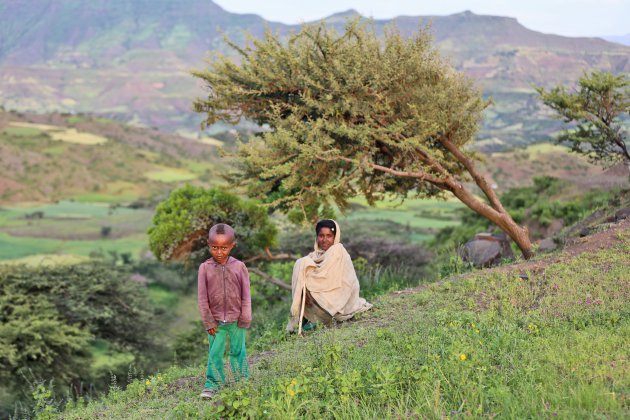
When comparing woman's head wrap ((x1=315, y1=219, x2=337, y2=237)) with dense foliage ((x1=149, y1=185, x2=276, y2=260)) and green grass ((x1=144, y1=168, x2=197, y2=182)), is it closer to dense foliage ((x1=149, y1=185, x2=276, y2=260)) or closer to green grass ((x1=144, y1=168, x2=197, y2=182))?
dense foliage ((x1=149, y1=185, x2=276, y2=260))

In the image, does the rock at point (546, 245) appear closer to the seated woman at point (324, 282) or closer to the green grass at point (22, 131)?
the seated woman at point (324, 282)

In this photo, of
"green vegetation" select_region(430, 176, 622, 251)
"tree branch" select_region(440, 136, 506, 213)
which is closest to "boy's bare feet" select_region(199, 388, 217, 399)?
"tree branch" select_region(440, 136, 506, 213)

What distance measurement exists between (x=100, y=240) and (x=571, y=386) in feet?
195

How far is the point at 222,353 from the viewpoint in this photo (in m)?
6.21

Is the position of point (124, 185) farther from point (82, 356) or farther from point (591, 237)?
point (591, 237)

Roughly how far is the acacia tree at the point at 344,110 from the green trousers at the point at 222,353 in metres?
7.46

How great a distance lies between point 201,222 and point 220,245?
1051 cm

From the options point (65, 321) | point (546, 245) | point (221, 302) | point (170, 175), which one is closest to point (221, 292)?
point (221, 302)

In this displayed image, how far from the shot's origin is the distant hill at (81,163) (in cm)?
7422

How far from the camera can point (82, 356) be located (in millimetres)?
20047

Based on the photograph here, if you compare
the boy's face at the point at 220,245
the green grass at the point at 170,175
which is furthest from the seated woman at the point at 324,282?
the green grass at the point at 170,175

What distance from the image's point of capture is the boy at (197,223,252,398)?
20.1 ft

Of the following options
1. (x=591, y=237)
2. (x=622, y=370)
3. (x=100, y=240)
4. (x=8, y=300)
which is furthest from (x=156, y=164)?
(x=622, y=370)

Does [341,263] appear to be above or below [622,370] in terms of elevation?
below
